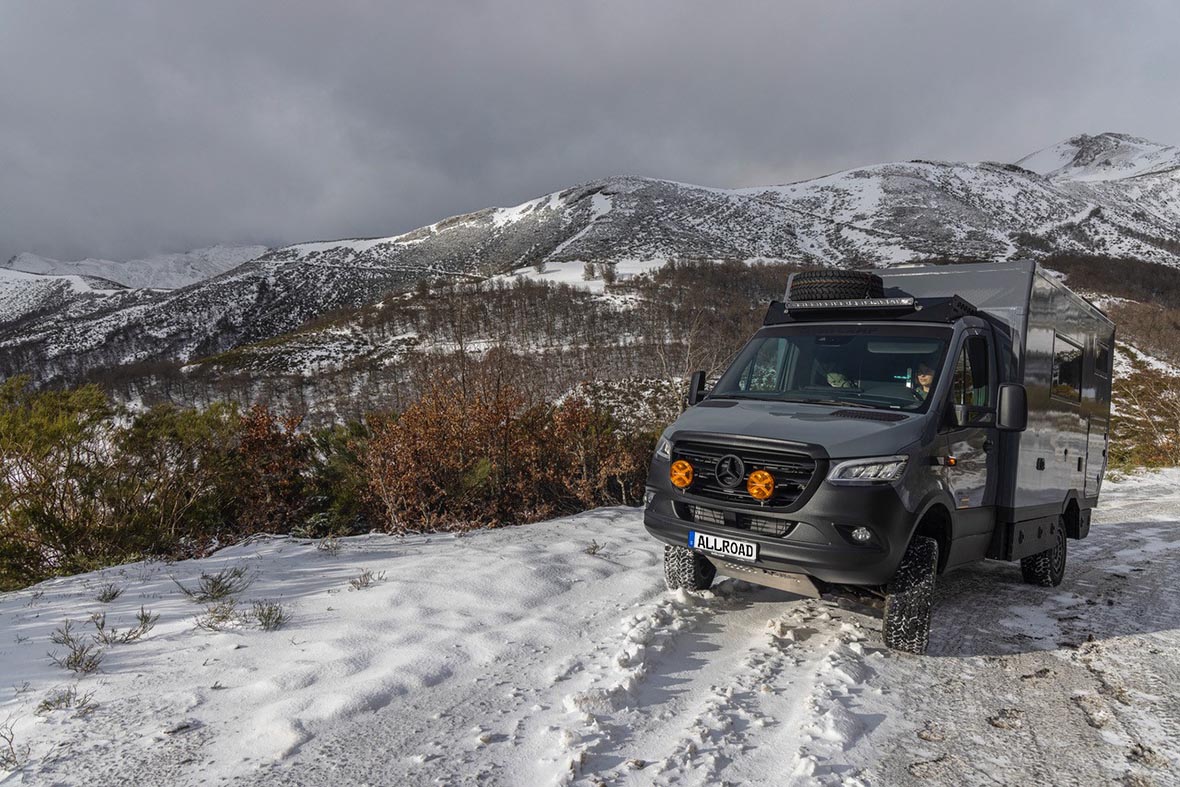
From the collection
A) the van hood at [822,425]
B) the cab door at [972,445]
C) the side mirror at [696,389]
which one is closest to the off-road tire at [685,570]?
the van hood at [822,425]

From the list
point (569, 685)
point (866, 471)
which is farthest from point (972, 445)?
point (569, 685)

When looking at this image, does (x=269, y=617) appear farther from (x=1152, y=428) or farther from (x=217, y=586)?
(x=1152, y=428)

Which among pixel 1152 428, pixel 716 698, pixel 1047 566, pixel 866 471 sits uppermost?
pixel 866 471

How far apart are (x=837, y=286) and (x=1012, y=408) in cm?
168

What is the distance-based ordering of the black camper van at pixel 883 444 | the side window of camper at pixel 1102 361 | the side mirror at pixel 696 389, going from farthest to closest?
the side window of camper at pixel 1102 361 < the side mirror at pixel 696 389 < the black camper van at pixel 883 444

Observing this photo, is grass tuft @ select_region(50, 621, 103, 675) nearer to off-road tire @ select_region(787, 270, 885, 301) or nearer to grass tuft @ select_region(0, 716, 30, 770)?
grass tuft @ select_region(0, 716, 30, 770)

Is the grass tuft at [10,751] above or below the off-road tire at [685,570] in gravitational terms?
above

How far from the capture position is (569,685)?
3824 millimetres

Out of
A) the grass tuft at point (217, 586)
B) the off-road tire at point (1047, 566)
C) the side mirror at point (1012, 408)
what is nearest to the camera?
the side mirror at point (1012, 408)

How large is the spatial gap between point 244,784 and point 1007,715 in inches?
157

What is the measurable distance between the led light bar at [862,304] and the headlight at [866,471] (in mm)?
1642

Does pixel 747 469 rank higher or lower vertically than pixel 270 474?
higher

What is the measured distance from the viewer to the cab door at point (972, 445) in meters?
4.82

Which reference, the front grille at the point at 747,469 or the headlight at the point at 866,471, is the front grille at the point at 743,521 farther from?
the headlight at the point at 866,471
